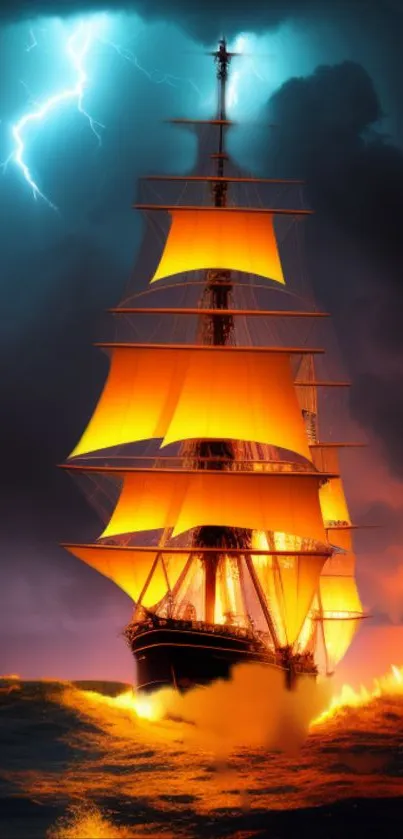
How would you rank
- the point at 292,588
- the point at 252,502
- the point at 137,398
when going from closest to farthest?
the point at 252,502, the point at 292,588, the point at 137,398

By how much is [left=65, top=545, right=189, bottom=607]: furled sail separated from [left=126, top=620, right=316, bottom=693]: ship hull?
4909 millimetres

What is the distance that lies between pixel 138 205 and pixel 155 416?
8648 mm

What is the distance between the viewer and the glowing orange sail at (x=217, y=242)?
63.8 m

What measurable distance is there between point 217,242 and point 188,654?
18314 millimetres

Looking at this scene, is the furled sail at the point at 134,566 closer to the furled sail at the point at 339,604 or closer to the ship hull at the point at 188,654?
the ship hull at the point at 188,654

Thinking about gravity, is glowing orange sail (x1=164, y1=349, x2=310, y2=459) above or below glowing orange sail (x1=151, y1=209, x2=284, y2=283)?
below

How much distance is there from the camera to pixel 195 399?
60.0 meters

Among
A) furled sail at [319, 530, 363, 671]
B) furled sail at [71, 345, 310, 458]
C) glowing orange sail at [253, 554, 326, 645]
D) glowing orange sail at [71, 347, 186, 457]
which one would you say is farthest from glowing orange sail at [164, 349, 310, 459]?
furled sail at [319, 530, 363, 671]

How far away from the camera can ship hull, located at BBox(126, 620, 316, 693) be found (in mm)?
53188

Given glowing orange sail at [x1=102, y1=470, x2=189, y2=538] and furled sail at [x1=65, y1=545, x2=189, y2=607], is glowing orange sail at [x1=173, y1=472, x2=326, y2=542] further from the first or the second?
furled sail at [x1=65, y1=545, x2=189, y2=607]

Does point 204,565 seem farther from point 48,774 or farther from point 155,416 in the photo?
point 48,774

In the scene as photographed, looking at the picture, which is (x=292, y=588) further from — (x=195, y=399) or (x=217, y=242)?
(x=217, y=242)

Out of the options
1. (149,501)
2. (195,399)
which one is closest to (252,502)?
(149,501)

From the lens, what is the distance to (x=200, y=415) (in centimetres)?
5956
